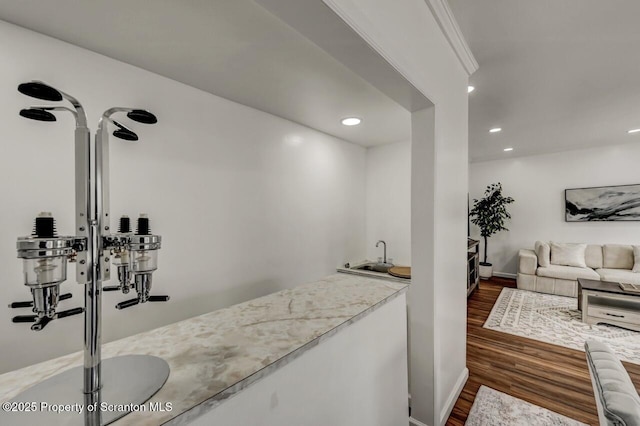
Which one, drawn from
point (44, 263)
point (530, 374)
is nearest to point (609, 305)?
point (530, 374)

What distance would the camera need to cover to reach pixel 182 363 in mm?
759

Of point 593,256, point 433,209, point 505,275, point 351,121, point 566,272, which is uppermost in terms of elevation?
point 351,121

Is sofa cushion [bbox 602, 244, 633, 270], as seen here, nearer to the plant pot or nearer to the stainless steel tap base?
the plant pot

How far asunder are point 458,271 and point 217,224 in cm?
197

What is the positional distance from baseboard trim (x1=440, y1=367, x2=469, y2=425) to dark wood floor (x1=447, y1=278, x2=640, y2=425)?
0.04 metres

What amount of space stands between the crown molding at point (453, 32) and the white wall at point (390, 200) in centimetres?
158

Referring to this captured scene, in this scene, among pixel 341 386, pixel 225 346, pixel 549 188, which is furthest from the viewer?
pixel 549 188

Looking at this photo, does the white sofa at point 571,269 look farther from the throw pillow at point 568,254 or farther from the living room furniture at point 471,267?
the living room furniture at point 471,267

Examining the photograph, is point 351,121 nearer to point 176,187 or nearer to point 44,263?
point 176,187

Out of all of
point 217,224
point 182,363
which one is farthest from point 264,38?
point 182,363

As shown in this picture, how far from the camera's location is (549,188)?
5.19 m

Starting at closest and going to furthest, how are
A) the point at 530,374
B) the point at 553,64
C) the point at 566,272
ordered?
the point at 553,64 → the point at 530,374 → the point at 566,272

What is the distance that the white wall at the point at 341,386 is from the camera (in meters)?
0.73

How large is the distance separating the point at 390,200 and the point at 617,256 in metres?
4.04
